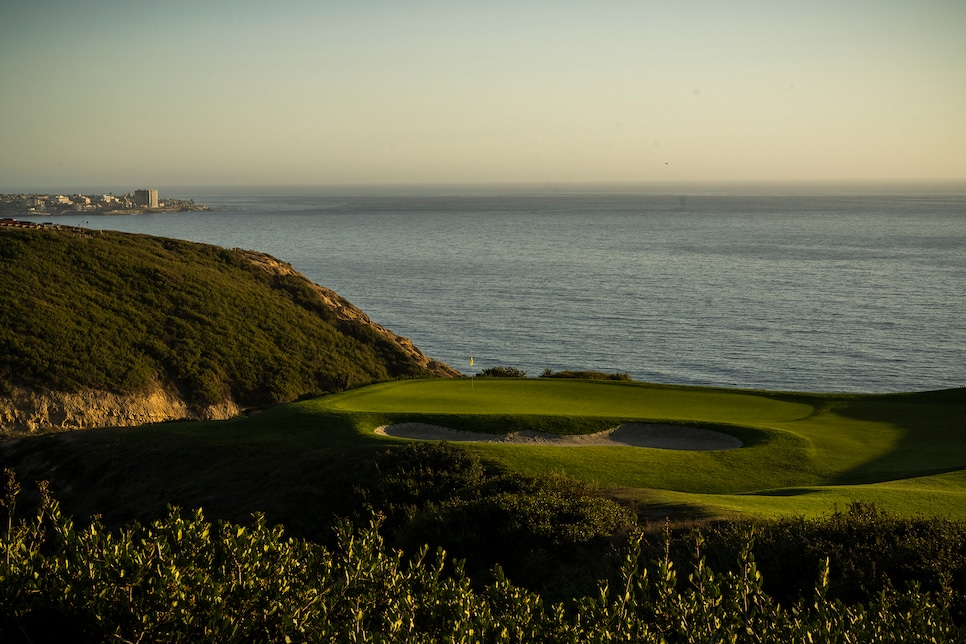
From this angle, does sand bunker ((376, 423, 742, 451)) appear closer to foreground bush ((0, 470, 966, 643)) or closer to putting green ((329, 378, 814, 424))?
putting green ((329, 378, 814, 424))

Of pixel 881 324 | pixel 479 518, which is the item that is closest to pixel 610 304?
Result: pixel 881 324

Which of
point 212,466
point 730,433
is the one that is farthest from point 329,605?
point 730,433

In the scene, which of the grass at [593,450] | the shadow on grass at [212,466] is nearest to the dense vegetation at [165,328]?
the shadow on grass at [212,466]

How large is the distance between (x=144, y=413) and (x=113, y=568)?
98.8 feet

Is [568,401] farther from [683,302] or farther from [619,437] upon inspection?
[683,302]

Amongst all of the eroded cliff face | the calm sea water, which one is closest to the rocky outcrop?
the calm sea water

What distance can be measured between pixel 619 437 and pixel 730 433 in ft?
8.11

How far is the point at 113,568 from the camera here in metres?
6.54

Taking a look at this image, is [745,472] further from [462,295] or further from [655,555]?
[462,295]

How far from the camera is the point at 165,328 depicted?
1618 inches

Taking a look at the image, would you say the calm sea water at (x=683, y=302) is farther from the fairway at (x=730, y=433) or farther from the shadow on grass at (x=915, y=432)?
the fairway at (x=730, y=433)

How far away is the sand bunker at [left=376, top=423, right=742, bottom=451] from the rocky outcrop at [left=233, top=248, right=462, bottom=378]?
25568 millimetres

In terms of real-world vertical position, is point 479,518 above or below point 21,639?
below

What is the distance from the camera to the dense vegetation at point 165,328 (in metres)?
35.2
